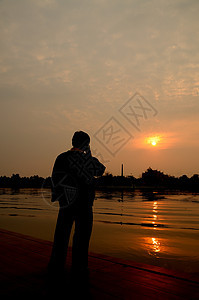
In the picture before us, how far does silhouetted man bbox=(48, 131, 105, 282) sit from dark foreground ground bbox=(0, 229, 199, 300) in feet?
0.95

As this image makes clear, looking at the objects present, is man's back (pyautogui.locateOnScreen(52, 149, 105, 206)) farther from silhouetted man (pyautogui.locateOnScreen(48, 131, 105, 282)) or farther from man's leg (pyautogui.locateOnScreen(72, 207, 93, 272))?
man's leg (pyautogui.locateOnScreen(72, 207, 93, 272))

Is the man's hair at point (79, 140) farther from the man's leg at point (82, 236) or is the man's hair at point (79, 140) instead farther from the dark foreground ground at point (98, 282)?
the dark foreground ground at point (98, 282)

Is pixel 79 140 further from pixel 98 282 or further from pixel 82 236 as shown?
pixel 98 282

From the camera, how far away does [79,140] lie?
3.24 metres

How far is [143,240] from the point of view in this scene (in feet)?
25.3

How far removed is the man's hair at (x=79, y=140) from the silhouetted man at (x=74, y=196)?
0.08m

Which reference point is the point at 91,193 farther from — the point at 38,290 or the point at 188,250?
the point at 188,250

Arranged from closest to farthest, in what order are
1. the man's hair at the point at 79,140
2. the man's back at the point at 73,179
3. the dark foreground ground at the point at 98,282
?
the dark foreground ground at the point at 98,282
the man's back at the point at 73,179
the man's hair at the point at 79,140

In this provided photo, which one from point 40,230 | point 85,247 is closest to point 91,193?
point 85,247

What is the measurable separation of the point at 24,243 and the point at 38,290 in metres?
2.51

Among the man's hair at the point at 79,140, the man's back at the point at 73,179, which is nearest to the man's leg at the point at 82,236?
the man's back at the point at 73,179

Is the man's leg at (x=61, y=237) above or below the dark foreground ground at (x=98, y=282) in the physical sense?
above

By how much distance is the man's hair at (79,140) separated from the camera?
3238mm

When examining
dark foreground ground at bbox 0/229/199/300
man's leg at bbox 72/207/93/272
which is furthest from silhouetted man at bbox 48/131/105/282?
dark foreground ground at bbox 0/229/199/300
